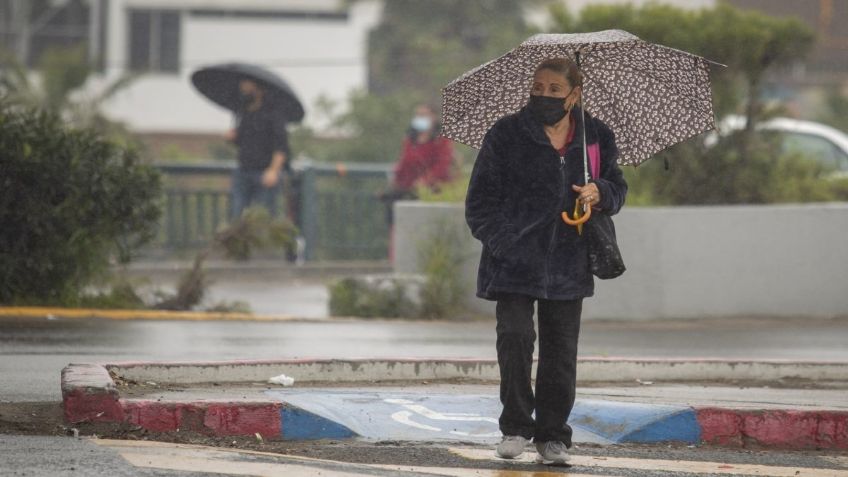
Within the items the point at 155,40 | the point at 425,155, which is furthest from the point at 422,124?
the point at 155,40

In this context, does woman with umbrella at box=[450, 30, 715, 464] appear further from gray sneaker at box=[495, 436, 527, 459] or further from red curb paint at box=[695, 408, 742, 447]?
red curb paint at box=[695, 408, 742, 447]

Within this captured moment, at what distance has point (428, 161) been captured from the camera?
17859 millimetres

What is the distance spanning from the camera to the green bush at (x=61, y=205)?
11781 millimetres

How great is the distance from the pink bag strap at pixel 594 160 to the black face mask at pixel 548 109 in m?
0.18

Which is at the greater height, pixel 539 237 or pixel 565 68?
pixel 565 68

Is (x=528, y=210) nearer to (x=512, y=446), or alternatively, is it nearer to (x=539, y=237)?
(x=539, y=237)

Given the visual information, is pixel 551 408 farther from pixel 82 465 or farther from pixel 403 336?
pixel 403 336

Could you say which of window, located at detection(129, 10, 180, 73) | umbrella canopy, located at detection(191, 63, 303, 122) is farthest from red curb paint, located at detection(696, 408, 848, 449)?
window, located at detection(129, 10, 180, 73)

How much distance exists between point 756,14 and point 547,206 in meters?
9.27

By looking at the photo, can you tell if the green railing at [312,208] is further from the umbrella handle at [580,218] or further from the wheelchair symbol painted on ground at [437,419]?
the umbrella handle at [580,218]

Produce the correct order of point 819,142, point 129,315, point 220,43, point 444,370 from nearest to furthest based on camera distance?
1. point 444,370
2. point 129,315
3. point 819,142
4. point 220,43

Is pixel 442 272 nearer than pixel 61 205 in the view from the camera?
No

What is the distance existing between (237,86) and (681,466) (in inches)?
536

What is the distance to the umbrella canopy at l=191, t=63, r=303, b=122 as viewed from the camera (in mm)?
18500
